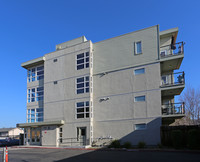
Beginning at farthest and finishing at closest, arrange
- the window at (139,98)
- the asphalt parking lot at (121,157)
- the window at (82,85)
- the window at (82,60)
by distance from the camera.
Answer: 1. the window at (82,60)
2. the window at (82,85)
3. the window at (139,98)
4. the asphalt parking lot at (121,157)

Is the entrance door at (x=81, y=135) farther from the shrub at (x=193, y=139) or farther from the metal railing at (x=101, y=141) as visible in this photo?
the shrub at (x=193, y=139)

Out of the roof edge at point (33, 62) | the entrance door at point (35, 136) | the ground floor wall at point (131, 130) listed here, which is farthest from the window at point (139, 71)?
the entrance door at point (35, 136)

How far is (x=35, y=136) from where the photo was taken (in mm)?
26250

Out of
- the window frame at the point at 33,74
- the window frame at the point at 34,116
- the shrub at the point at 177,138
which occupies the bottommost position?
the shrub at the point at 177,138

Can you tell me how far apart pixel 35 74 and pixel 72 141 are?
11.9 meters

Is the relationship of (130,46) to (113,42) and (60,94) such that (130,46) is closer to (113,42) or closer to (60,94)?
(113,42)

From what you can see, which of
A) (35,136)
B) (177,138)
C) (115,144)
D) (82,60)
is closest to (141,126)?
(115,144)

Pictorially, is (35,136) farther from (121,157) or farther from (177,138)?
(177,138)

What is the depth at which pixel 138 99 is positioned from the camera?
1973 cm

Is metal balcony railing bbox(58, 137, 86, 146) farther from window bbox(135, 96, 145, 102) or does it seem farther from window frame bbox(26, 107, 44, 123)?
window bbox(135, 96, 145, 102)

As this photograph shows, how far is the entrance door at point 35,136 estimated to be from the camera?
25.9 meters

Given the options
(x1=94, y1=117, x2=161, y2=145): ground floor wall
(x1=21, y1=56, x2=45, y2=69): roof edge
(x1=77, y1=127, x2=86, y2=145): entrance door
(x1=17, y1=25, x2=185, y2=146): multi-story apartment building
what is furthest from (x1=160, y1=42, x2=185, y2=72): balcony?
(x1=21, y1=56, x2=45, y2=69): roof edge

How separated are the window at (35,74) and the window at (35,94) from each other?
1508 millimetres

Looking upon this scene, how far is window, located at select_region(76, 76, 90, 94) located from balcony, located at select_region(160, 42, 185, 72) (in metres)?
8.57
